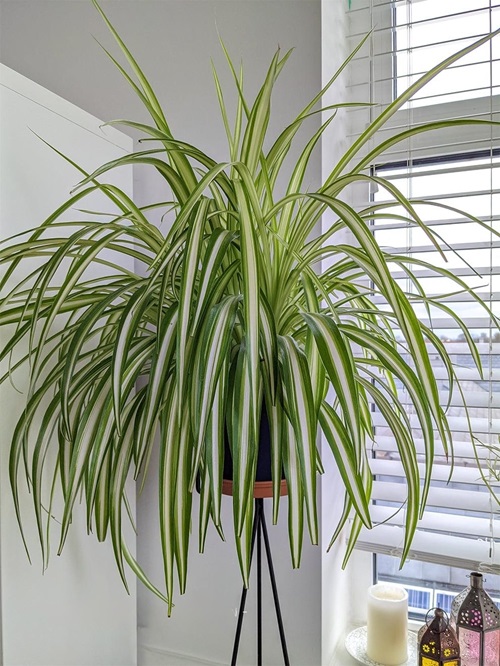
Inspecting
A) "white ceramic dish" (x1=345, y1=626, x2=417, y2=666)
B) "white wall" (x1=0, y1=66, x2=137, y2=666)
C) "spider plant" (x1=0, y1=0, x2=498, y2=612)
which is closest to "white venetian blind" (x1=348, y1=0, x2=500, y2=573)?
"white ceramic dish" (x1=345, y1=626, x2=417, y2=666)

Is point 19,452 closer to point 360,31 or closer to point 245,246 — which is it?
point 245,246

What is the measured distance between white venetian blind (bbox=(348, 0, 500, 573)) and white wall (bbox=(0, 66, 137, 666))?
0.55 metres

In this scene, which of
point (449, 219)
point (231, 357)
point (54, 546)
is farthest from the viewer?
point (449, 219)

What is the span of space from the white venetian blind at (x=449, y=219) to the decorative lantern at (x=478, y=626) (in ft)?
0.25

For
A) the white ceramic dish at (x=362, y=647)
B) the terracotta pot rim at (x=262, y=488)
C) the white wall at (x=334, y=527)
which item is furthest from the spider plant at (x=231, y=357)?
the white ceramic dish at (x=362, y=647)

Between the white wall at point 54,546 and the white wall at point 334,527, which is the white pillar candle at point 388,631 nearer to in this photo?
the white wall at point 334,527

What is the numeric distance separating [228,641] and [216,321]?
87cm

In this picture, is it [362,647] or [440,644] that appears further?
[362,647]

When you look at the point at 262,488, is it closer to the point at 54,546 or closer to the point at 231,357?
the point at 231,357

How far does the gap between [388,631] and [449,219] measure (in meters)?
0.83

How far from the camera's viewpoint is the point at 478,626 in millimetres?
978

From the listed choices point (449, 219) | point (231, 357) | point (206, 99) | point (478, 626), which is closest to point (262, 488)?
point (231, 357)

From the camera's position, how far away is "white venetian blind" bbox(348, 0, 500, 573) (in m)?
1.08

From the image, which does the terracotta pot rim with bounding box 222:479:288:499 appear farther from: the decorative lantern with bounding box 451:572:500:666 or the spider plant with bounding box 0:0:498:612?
the decorative lantern with bounding box 451:572:500:666
